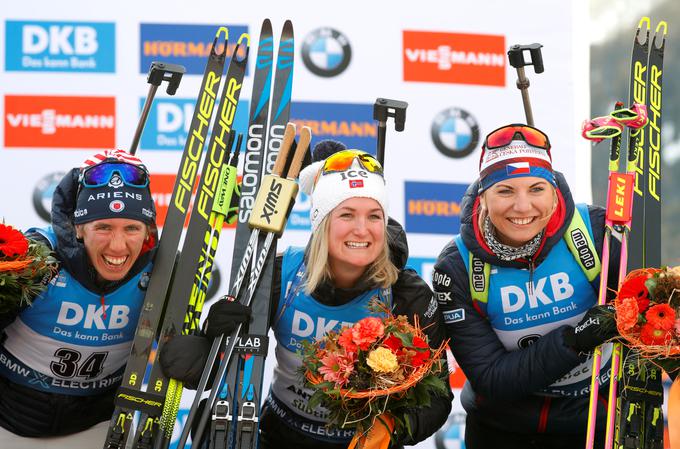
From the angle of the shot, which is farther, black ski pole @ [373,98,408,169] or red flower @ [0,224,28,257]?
black ski pole @ [373,98,408,169]

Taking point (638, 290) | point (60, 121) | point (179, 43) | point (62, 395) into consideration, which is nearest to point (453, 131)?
point (179, 43)

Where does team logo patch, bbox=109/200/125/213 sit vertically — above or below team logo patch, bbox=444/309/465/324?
above

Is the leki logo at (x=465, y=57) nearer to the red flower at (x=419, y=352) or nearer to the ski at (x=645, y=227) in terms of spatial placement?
the ski at (x=645, y=227)

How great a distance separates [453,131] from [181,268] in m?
2.07

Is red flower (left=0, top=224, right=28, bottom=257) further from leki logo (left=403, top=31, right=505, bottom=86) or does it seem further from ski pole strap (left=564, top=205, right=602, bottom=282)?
leki logo (left=403, top=31, right=505, bottom=86)

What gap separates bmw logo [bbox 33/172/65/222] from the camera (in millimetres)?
4609

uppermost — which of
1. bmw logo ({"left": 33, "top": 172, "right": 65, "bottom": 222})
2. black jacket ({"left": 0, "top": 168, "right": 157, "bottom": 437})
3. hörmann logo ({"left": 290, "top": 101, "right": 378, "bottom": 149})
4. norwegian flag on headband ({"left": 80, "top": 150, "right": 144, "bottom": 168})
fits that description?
hörmann logo ({"left": 290, "top": 101, "right": 378, "bottom": 149})

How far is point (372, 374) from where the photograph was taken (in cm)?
260

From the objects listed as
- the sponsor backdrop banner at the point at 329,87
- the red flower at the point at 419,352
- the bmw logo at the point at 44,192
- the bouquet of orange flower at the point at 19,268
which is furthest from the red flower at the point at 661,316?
the bmw logo at the point at 44,192

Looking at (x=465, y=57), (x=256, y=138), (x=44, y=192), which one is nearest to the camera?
(x=256, y=138)

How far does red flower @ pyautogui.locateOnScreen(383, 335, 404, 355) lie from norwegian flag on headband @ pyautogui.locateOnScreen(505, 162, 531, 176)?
2.51ft

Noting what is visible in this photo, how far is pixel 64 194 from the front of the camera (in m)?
3.23

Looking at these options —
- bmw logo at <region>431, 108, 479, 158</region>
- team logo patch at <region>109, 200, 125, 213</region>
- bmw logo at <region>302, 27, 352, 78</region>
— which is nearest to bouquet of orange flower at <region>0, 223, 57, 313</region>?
team logo patch at <region>109, 200, 125, 213</region>

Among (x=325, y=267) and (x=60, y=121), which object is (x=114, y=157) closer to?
(x=325, y=267)
